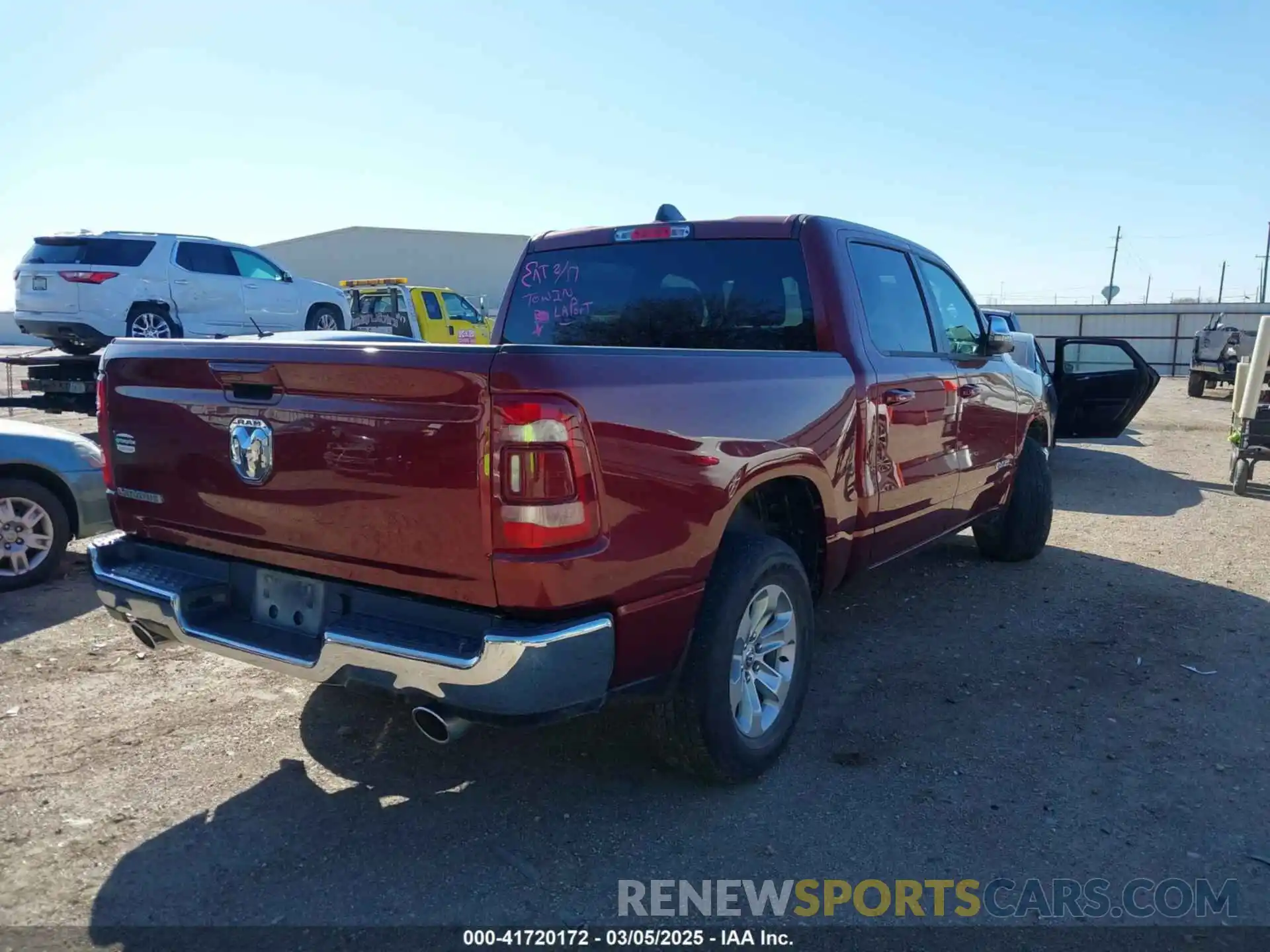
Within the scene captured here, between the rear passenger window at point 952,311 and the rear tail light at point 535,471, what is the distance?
303cm

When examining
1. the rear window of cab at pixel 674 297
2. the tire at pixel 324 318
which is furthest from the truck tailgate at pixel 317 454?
the tire at pixel 324 318

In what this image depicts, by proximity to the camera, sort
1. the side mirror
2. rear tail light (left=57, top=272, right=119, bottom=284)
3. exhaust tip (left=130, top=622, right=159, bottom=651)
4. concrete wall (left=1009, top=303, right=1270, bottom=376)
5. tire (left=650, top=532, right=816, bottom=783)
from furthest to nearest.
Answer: concrete wall (left=1009, top=303, right=1270, bottom=376)
rear tail light (left=57, top=272, right=119, bottom=284)
the side mirror
exhaust tip (left=130, top=622, right=159, bottom=651)
tire (left=650, top=532, right=816, bottom=783)

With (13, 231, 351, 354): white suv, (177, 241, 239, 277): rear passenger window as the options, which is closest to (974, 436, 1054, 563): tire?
(13, 231, 351, 354): white suv

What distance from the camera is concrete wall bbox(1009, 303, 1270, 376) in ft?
103

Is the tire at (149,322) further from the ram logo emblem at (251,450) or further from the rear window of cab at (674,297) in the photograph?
the ram logo emblem at (251,450)

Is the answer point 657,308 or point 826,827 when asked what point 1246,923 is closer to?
point 826,827

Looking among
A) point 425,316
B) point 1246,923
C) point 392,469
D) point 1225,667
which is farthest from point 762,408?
point 425,316

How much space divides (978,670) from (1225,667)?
4.00 feet

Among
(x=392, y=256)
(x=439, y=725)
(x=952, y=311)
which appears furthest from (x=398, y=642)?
(x=392, y=256)

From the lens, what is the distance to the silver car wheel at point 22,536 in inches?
213

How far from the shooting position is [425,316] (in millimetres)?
17469

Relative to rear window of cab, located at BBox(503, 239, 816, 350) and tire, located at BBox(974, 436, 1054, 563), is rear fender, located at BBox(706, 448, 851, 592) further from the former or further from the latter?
tire, located at BBox(974, 436, 1054, 563)

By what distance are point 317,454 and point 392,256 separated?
1547 inches

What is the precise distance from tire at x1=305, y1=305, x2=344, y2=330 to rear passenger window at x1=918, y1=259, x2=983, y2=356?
11933 millimetres
